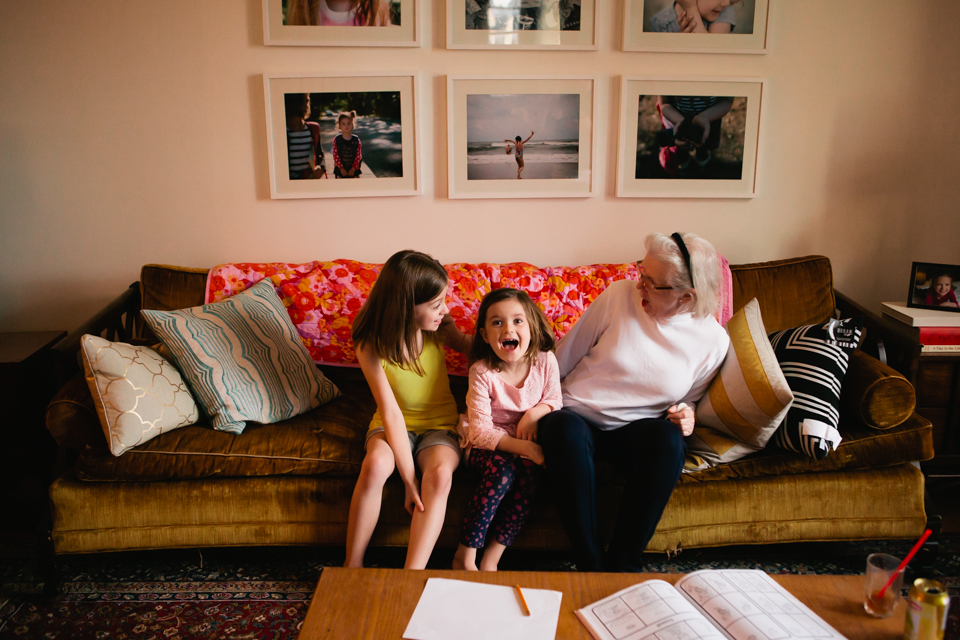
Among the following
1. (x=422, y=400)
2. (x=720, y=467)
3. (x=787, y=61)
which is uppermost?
(x=787, y=61)

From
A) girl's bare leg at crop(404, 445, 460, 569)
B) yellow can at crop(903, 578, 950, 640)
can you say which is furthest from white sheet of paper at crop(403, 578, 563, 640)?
yellow can at crop(903, 578, 950, 640)

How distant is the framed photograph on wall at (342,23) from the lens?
2.35m

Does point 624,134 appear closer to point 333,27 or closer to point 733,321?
point 733,321

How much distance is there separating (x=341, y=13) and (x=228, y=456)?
1695 mm

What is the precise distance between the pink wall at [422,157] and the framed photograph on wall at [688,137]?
53 mm

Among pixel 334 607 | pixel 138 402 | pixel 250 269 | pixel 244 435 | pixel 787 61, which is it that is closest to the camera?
pixel 334 607

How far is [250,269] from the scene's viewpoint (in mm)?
2273

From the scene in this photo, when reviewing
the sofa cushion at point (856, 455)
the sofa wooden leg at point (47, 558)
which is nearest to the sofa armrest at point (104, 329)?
the sofa wooden leg at point (47, 558)

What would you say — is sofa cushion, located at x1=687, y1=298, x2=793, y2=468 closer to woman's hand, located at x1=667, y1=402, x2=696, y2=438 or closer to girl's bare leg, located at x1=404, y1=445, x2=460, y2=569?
woman's hand, located at x1=667, y1=402, x2=696, y2=438

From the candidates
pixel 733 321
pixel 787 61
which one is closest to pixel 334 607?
pixel 733 321

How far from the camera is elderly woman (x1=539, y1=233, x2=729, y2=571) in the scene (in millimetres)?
1601

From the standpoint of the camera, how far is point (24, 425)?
2078 mm

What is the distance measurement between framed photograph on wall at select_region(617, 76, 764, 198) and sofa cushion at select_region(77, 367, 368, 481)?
1.55 m

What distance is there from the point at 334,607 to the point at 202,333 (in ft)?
3.71
